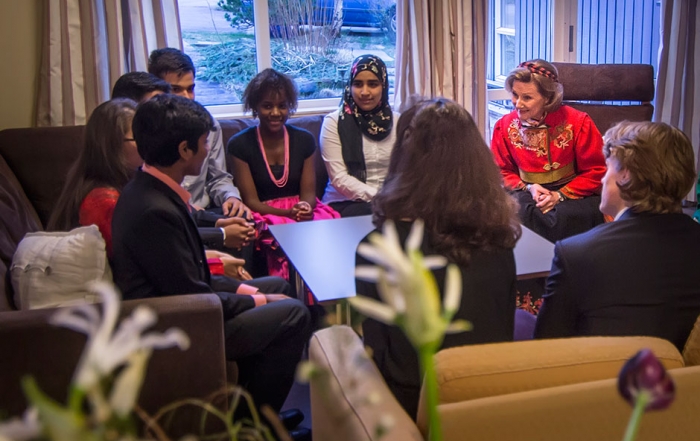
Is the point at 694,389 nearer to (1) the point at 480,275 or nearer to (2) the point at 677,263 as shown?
(2) the point at 677,263

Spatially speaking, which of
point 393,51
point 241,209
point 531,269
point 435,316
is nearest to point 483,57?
point 393,51

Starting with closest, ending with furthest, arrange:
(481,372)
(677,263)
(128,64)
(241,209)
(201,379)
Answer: (481,372), (677,263), (201,379), (241,209), (128,64)

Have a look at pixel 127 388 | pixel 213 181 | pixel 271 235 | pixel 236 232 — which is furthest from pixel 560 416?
pixel 213 181

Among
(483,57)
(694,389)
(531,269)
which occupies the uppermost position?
(483,57)

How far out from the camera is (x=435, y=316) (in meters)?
0.41

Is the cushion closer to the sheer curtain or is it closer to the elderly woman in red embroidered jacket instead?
the sheer curtain

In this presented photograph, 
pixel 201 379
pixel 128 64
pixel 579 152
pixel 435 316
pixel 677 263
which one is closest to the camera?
pixel 435 316

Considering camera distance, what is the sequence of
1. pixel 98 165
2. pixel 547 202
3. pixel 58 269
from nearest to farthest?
pixel 58 269 < pixel 98 165 < pixel 547 202

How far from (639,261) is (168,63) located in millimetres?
2426

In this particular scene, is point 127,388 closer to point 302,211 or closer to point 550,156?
point 302,211

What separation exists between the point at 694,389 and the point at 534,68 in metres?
2.54

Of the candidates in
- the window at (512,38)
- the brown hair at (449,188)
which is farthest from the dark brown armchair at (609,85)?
the brown hair at (449,188)

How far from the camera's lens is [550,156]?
3.59 meters

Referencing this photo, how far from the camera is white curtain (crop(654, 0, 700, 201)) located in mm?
4523
